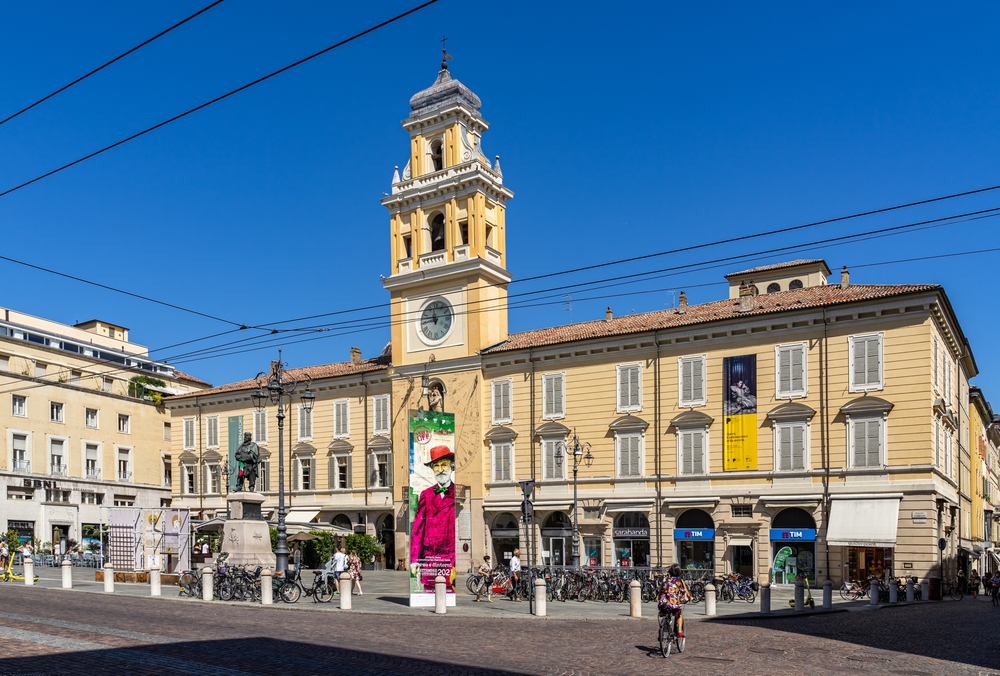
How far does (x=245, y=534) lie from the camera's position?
31.9 metres

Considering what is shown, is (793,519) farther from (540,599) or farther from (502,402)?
(540,599)

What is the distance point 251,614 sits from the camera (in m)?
23.8

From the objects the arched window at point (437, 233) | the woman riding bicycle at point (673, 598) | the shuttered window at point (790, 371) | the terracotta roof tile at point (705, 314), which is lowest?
the woman riding bicycle at point (673, 598)

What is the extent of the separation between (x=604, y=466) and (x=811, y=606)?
1571cm

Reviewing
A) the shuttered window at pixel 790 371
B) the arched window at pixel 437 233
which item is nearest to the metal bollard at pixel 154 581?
the shuttered window at pixel 790 371

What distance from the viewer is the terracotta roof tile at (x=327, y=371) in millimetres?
52294

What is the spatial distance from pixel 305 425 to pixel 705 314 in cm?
2300

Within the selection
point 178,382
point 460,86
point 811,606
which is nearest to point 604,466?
point 811,606

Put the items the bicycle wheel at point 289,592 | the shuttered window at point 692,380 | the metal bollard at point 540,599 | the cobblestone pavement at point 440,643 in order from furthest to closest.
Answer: the shuttered window at point 692,380, the bicycle wheel at point 289,592, the metal bollard at point 540,599, the cobblestone pavement at point 440,643

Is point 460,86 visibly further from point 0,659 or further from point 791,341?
point 0,659

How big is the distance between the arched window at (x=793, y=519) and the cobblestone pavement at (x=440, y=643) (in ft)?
40.7

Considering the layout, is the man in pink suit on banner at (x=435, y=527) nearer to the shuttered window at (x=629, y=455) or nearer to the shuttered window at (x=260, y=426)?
the shuttered window at (x=629, y=455)

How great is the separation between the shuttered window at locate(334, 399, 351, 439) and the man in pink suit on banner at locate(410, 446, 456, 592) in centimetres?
2553

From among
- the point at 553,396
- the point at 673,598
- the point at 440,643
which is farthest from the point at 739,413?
the point at 440,643
